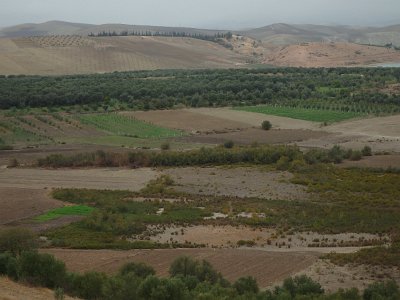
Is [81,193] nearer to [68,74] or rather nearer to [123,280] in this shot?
[123,280]

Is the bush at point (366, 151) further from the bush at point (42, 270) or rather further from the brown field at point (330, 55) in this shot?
the brown field at point (330, 55)

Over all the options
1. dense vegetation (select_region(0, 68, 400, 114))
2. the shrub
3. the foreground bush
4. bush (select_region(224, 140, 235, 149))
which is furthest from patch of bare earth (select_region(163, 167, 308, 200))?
dense vegetation (select_region(0, 68, 400, 114))

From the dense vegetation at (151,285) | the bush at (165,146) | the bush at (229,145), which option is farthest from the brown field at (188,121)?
the dense vegetation at (151,285)

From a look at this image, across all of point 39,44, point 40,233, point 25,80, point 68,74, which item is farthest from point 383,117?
point 39,44

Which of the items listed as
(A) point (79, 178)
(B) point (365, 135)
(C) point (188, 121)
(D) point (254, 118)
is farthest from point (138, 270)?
(D) point (254, 118)

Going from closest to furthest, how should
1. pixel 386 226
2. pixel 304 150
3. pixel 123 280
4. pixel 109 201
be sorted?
pixel 123 280 < pixel 386 226 < pixel 109 201 < pixel 304 150

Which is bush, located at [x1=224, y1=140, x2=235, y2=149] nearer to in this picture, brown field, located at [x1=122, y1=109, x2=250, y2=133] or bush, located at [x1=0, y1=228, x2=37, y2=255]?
brown field, located at [x1=122, y1=109, x2=250, y2=133]
